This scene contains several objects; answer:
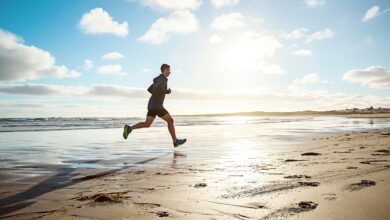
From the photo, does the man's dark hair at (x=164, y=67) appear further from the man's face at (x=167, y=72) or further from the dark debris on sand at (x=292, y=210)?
the dark debris on sand at (x=292, y=210)

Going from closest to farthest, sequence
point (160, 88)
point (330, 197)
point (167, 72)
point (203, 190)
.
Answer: point (330, 197)
point (203, 190)
point (160, 88)
point (167, 72)

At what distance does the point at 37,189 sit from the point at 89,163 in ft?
7.00

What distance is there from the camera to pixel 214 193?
323 centimetres

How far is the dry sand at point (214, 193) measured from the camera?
2.56 metres

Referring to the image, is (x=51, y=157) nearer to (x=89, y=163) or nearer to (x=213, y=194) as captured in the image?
(x=89, y=163)

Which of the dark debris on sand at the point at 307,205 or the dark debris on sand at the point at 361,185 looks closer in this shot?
the dark debris on sand at the point at 307,205

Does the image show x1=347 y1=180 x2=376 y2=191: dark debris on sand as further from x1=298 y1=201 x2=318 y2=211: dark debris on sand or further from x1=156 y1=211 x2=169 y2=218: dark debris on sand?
x1=156 y1=211 x2=169 y2=218: dark debris on sand

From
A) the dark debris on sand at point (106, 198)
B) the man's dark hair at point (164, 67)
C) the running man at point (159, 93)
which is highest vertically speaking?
the man's dark hair at point (164, 67)

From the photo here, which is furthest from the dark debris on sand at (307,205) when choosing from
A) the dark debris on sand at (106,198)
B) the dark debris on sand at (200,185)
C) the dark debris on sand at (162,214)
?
the dark debris on sand at (106,198)

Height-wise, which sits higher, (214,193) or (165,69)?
(165,69)

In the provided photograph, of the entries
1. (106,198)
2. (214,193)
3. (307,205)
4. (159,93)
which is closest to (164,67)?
(159,93)

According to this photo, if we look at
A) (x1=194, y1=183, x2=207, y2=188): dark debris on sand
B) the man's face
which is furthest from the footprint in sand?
the man's face

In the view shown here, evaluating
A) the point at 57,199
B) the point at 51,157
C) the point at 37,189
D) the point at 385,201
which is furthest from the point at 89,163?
the point at 385,201

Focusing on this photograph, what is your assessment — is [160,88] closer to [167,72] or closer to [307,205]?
[167,72]
